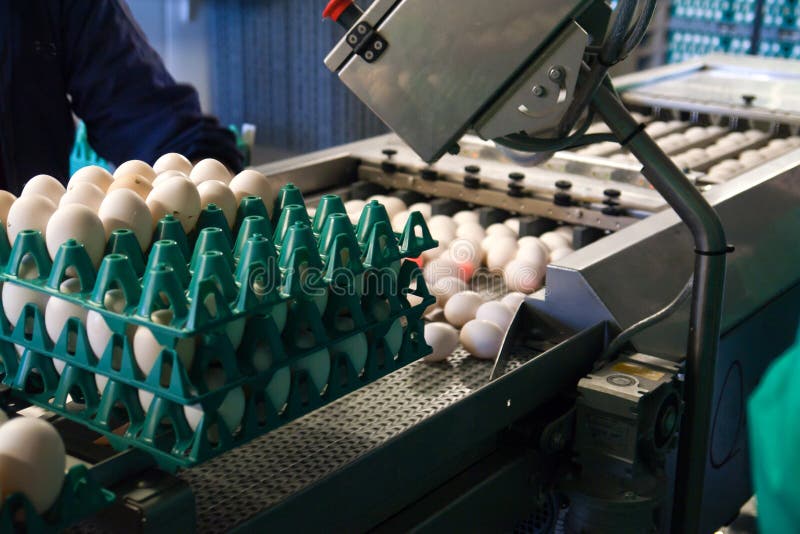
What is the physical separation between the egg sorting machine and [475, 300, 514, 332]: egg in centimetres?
4

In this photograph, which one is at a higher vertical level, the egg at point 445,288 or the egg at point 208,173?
the egg at point 208,173

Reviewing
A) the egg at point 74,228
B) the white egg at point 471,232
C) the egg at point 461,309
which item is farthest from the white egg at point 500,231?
the egg at point 74,228

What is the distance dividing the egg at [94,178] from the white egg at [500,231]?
968 mm

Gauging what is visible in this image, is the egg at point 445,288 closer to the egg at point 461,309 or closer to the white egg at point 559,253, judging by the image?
the egg at point 461,309

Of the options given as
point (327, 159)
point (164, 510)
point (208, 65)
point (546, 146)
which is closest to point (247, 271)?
point (164, 510)

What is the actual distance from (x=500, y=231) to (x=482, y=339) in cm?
52

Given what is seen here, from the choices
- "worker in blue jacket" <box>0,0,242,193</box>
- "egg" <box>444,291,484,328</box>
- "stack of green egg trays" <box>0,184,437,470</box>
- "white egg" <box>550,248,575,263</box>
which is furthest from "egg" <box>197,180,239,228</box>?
"worker in blue jacket" <box>0,0,242,193</box>

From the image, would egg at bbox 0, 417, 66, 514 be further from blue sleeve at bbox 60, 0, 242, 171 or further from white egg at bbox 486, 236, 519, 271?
blue sleeve at bbox 60, 0, 242, 171

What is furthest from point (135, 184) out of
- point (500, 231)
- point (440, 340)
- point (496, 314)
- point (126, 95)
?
point (126, 95)

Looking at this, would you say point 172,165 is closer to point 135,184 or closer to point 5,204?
point 135,184

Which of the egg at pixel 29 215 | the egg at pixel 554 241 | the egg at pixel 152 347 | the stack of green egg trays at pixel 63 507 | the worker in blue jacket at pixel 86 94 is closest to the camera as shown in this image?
the stack of green egg trays at pixel 63 507

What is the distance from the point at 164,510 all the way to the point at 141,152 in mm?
1612

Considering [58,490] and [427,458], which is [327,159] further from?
[58,490]

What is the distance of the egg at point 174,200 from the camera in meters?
1.17
